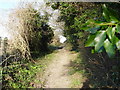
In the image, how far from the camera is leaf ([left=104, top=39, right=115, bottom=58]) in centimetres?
102

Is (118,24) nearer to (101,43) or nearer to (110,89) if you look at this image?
(101,43)

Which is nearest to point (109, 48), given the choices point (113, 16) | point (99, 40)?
point (99, 40)

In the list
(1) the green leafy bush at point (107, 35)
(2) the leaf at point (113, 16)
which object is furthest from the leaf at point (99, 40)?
(2) the leaf at point (113, 16)

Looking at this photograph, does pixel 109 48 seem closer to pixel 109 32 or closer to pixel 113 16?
pixel 109 32

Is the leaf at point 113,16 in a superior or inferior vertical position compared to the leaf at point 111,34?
superior

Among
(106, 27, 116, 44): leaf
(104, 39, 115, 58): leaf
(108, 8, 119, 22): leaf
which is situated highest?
(108, 8, 119, 22): leaf

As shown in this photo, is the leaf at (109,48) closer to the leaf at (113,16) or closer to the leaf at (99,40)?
the leaf at (99,40)

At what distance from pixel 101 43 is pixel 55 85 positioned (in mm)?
5027

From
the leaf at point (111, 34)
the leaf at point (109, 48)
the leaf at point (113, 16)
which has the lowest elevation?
the leaf at point (109, 48)

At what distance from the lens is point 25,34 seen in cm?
1020

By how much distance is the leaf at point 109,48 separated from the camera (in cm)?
102

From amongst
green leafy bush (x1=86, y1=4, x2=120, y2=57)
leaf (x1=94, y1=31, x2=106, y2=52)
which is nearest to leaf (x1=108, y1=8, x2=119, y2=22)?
green leafy bush (x1=86, y1=4, x2=120, y2=57)

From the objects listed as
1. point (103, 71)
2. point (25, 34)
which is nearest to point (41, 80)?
point (103, 71)

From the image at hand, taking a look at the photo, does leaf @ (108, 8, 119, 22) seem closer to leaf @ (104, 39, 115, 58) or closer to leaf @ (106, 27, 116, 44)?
leaf @ (106, 27, 116, 44)
